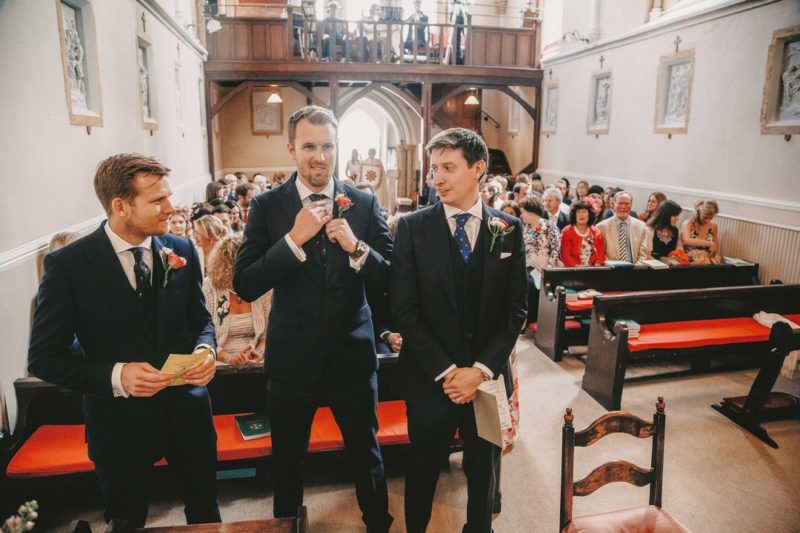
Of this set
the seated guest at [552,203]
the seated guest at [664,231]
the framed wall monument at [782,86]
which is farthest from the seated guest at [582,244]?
the framed wall monument at [782,86]

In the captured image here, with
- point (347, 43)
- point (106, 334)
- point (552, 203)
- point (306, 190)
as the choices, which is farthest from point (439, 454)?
point (347, 43)

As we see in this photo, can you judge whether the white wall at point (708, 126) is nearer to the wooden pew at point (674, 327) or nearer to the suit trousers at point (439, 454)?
the wooden pew at point (674, 327)

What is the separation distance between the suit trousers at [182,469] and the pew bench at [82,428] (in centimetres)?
85

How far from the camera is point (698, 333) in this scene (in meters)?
4.61

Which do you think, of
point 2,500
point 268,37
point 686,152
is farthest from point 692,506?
point 268,37

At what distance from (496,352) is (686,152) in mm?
7647

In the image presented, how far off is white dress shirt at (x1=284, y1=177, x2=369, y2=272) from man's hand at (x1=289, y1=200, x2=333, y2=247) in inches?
0.9

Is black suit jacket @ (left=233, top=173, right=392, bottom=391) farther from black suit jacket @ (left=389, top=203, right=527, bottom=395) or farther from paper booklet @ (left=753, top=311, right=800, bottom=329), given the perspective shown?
paper booklet @ (left=753, top=311, right=800, bottom=329)

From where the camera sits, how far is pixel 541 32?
486 inches

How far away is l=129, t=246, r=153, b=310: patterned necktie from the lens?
188 centimetres

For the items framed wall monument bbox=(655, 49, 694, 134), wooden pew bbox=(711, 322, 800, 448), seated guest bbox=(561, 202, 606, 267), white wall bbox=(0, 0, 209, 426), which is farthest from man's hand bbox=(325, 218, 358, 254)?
framed wall monument bbox=(655, 49, 694, 134)

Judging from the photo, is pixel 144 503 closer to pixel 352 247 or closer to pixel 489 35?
pixel 352 247

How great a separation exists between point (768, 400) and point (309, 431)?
3.66 meters

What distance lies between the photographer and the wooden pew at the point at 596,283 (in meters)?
5.20
